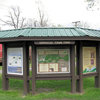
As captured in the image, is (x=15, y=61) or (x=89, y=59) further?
(x=89, y=59)

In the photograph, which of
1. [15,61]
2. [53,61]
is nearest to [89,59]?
[53,61]

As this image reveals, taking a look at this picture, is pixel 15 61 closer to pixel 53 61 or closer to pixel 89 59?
pixel 53 61

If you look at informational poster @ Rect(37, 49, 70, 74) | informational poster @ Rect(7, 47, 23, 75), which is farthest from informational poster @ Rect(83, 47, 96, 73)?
informational poster @ Rect(7, 47, 23, 75)

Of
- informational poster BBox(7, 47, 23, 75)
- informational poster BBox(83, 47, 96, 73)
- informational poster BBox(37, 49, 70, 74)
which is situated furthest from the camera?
informational poster BBox(83, 47, 96, 73)

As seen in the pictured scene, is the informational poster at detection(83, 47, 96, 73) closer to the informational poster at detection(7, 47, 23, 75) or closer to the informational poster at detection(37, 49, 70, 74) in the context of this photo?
the informational poster at detection(37, 49, 70, 74)

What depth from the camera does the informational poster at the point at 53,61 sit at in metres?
6.08

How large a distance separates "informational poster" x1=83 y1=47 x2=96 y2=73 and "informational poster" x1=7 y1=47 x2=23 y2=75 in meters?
2.97

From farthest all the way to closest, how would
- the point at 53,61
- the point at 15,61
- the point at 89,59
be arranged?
the point at 89,59, the point at 15,61, the point at 53,61

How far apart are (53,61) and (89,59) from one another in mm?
1865

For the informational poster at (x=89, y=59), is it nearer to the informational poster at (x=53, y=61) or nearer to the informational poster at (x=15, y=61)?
the informational poster at (x=53, y=61)

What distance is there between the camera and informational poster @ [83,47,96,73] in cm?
654

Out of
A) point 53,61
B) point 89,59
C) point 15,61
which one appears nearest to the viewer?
point 53,61

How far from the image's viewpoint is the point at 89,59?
6734 millimetres

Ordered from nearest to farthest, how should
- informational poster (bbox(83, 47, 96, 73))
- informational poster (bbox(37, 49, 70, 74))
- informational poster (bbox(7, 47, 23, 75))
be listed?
informational poster (bbox(37, 49, 70, 74)) < informational poster (bbox(7, 47, 23, 75)) < informational poster (bbox(83, 47, 96, 73))
